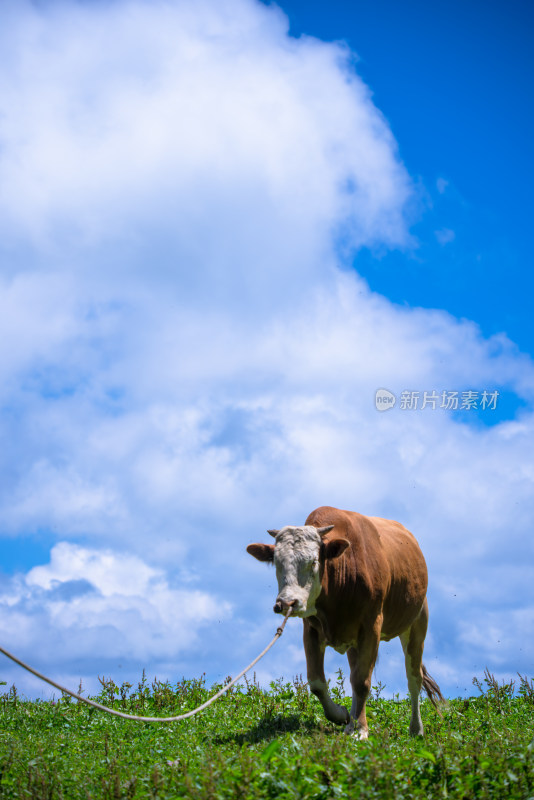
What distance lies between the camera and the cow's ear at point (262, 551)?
1009 centimetres

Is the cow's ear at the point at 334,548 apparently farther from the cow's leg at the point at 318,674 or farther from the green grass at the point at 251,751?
the green grass at the point at 251,751

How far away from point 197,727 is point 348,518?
3.63 metres

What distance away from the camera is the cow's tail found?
1295 centimetres

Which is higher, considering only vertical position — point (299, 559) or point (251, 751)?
point (299, 559)

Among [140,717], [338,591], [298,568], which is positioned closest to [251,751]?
[140,717]

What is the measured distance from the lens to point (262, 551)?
10125mm

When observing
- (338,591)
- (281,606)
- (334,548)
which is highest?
(334,548)

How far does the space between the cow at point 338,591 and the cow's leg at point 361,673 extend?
1 cm

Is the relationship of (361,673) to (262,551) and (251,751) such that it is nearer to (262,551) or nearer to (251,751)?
(262,551)

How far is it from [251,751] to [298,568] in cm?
254

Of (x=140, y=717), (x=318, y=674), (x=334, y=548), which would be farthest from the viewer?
(x=318, y=674)

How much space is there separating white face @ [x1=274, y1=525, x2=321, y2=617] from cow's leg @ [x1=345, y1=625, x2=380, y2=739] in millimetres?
964

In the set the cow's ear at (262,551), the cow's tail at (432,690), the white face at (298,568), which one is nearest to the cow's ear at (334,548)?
the white face at (298,568)

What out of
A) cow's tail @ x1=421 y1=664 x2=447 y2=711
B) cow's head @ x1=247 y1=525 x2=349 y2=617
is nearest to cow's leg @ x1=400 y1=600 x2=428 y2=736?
cow's tail @ x1=421 y1=664 x2=447 y2=711
